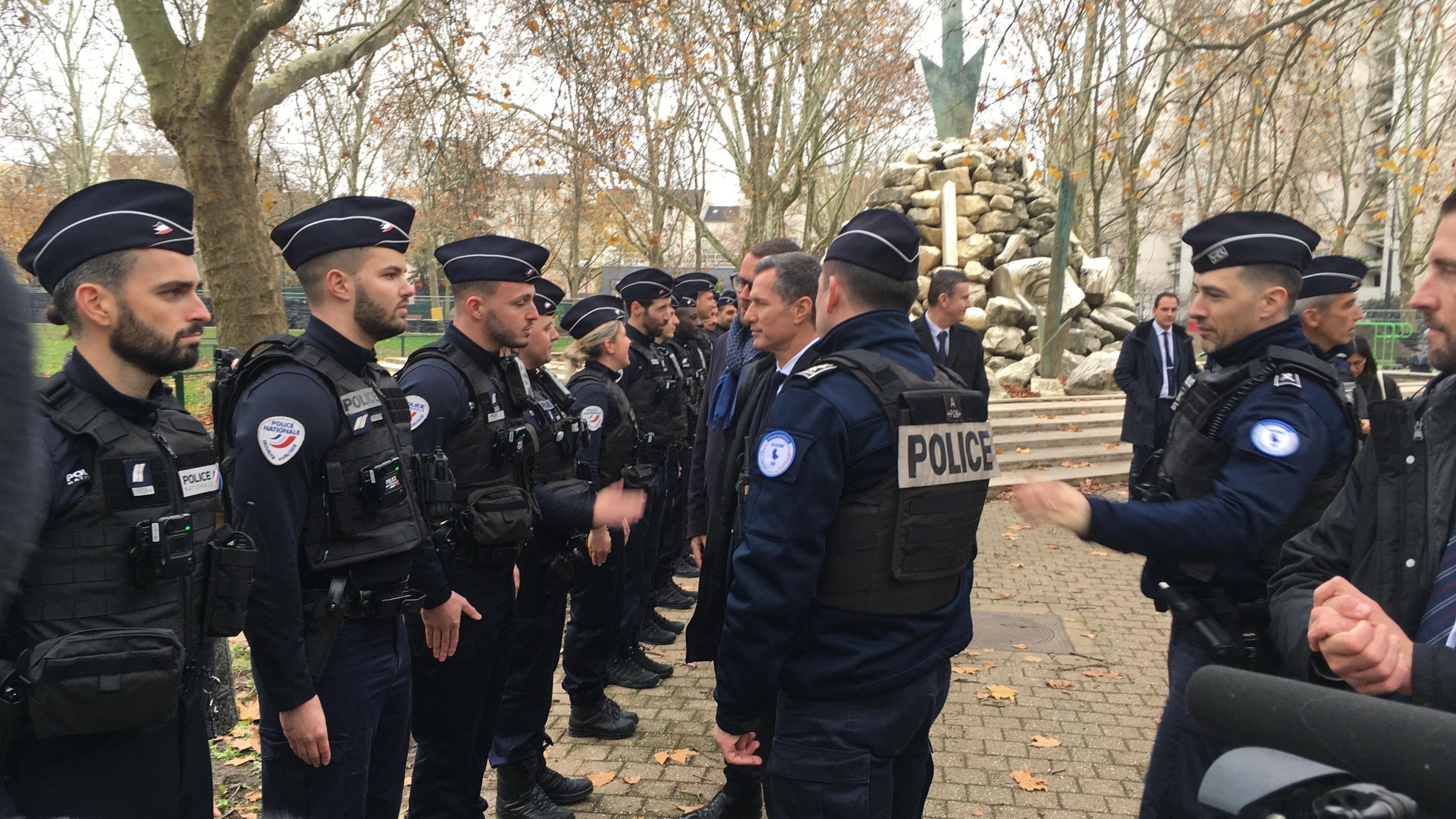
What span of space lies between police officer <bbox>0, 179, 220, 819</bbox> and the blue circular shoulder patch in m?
1.50

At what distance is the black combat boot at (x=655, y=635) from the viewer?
679 cm

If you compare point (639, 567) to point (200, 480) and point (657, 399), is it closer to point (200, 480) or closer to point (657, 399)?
point (657, 399)

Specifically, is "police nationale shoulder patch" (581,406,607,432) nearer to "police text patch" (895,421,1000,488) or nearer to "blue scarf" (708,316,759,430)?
"blue scarf" (708,316,759,430)

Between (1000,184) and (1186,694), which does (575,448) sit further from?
(1000,184)

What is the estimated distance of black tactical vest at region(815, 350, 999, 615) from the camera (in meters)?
2.67

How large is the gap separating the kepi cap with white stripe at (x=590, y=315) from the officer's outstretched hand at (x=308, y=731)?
3301mm

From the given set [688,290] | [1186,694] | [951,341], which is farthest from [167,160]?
[1186,694]

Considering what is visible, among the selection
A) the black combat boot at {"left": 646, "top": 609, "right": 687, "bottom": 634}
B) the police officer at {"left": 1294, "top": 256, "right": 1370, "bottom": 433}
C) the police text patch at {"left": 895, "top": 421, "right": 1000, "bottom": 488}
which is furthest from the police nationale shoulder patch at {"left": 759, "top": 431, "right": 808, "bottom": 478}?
the black combat boot at {"left": 646, "top": 609, "right": 687, "bottom": 634}

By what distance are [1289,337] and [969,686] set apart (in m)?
3.37

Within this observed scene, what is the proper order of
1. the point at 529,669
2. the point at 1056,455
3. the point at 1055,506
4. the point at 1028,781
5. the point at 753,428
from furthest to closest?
1. the point at 1056,455
2. the point at 1028,781
3. the point at 529,669
4. the point at 753,428
5. the point at 1055,506

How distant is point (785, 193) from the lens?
2066cm

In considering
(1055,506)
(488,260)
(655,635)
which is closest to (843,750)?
(1055,506)

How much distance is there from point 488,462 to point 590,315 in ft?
7.09

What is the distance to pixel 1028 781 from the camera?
15.0ft
